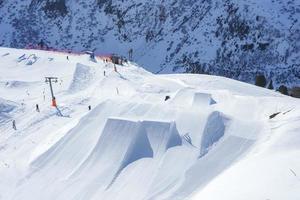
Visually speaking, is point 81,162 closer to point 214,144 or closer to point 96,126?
point 96,126

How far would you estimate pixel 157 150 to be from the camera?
16.2 meters

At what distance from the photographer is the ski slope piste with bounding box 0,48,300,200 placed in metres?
13.4

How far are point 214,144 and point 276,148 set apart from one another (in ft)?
7.45

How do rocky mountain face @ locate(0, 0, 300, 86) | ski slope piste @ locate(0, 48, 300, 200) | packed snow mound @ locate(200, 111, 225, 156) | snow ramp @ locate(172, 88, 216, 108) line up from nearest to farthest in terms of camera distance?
ski slope piste @ locate(0, 48, 300, 200), packed snow mound @ locate(200, 111, 225, 156), snow ramp @ locate(172, 88, 216, 108), rocky mountain face @ locate(0, 0, 300, 86)

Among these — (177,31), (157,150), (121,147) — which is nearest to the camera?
(157,150)

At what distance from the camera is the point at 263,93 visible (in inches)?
1060

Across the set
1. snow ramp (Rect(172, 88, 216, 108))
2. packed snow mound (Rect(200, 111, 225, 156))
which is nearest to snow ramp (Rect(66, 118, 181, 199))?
packed snow mound (Rect(200, 111, 225, 156))

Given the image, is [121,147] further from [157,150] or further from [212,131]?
[212,131]

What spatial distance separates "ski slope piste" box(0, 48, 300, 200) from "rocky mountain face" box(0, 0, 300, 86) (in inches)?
1033

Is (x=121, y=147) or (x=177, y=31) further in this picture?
(x=177, y=31)

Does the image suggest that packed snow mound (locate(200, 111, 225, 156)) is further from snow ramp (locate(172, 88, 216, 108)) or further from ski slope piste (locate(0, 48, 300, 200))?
snow ramp (locate(172, 88, 216, 108))

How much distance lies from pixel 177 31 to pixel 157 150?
41.6m

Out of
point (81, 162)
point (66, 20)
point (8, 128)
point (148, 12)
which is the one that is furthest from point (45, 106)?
point (66, 20)

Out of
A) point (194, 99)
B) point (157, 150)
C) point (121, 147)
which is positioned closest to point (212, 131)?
point (157, 150)
